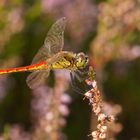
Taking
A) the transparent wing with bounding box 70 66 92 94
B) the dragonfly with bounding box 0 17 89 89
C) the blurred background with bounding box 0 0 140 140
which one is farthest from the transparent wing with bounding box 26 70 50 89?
the blurred background with bounding box 0 0 140 140

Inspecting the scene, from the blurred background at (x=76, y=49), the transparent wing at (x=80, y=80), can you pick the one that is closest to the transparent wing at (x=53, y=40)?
the transparent wing at (x=80, y=80)

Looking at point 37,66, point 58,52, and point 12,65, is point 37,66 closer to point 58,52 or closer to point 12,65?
point 58,52

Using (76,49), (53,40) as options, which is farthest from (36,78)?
(76,49)

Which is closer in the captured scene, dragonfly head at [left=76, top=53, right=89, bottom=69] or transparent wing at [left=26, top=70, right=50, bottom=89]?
dragonfly head at [left=76, top=53, right=89, bottom=69]

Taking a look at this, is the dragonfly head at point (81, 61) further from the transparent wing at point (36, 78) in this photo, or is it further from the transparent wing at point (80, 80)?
the transparent wing at point (36, 78)

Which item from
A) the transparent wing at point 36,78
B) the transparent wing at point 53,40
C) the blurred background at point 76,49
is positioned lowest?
the transparent wing at point 36,78

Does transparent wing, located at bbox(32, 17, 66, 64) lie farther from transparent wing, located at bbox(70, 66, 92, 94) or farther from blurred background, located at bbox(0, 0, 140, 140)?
blurred background, located at bbox(0, 0, 140, 140)
